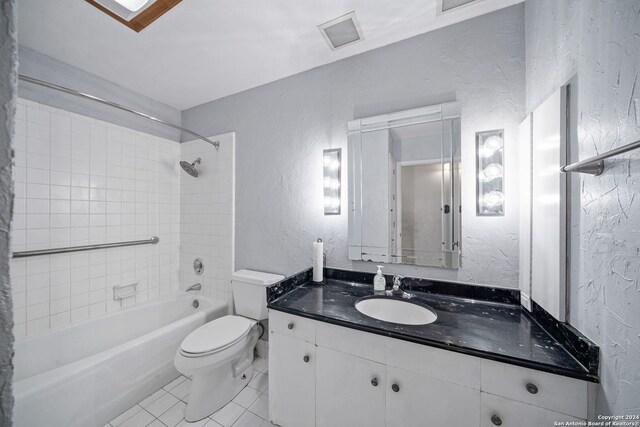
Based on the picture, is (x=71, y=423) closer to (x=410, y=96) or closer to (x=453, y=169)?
(x=453, y=169)

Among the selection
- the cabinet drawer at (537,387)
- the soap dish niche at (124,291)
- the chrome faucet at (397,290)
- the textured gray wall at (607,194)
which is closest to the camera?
the textured gray wall at (607,194)

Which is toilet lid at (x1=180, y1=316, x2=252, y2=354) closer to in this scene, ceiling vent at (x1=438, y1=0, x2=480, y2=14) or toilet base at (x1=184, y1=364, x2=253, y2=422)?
toilet base at (x1=184, y1=364, x2=253, y2=422)

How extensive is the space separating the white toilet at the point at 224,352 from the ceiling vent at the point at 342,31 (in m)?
1.72

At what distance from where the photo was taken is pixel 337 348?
1.14 metres

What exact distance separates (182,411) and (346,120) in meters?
2.22

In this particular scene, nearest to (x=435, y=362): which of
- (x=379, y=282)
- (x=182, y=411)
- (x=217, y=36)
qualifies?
(x=379, y=282)

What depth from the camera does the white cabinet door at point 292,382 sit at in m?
1.21

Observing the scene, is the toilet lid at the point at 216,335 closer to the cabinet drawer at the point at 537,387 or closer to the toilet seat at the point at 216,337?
the toilet seat at the point at 216,337

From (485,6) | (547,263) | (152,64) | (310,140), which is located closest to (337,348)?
(547,263)

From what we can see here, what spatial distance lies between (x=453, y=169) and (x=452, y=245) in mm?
443

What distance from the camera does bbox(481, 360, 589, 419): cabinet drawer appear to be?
76cm

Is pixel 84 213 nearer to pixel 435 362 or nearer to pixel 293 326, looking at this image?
pixel 293 326

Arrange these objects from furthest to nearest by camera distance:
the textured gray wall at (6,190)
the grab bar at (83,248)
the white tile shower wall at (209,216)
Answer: the white tile shower wall at (209,216) < the grab bar at (83,248) < the textured gray wall at (6,190)

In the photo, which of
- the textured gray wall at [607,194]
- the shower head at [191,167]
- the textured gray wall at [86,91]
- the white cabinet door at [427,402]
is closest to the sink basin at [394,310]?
the white cabinet door at [427,402]
